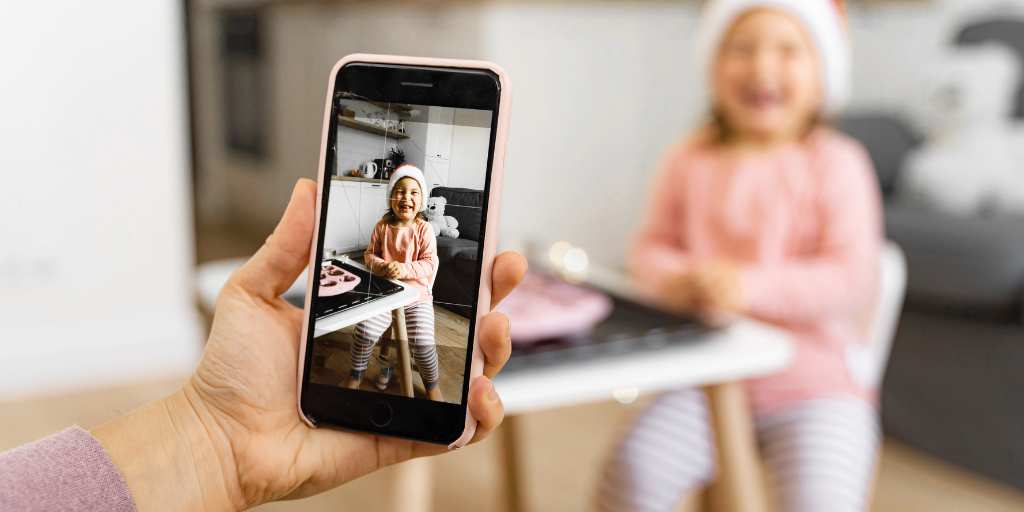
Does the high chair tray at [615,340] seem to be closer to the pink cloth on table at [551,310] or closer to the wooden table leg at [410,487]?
the pink cloth on table at [551,310]

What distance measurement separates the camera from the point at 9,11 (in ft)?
5.32

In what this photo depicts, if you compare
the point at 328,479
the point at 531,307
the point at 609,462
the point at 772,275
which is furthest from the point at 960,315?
the point at 328,479

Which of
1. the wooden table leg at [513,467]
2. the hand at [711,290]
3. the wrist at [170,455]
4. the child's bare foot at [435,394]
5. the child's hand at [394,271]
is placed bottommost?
the wooden table leg at [513,467]

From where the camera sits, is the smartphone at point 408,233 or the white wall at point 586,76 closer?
the smartphone at point 408,233

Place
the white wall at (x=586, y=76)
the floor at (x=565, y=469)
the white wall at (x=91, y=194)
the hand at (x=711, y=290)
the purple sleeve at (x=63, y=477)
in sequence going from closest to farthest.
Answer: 1. the purple sleeve at (x=63, y=477)
2. the hand at (x=711, y=290)
3. the floor at (x=565, y=469)
4. the white wall at (x=91, y=194)
5. the white wall at (x=586, y=76)

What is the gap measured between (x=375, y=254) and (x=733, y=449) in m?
0.54

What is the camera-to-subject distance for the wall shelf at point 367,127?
1.29 ft

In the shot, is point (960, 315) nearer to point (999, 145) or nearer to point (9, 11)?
point (999, 145)

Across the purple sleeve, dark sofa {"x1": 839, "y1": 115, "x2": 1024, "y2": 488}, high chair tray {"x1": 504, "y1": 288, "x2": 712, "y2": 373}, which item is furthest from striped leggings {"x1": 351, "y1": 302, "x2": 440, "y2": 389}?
dark sofa {"x1": 839, "y1": 115, "x2": 1024, "y2": 488}

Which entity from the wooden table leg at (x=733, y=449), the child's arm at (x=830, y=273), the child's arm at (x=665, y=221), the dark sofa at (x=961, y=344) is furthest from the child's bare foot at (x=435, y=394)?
the dark sofa at (x=961, y=344)

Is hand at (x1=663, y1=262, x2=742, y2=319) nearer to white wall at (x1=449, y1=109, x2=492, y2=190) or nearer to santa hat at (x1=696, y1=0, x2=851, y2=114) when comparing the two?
santa hat at (x1=696, y1=0, x2=851, y2=114)

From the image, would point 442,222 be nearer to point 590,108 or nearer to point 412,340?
point 412,340

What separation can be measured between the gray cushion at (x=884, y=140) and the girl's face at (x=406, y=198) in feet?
5.45

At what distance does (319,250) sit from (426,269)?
0.06 meters
